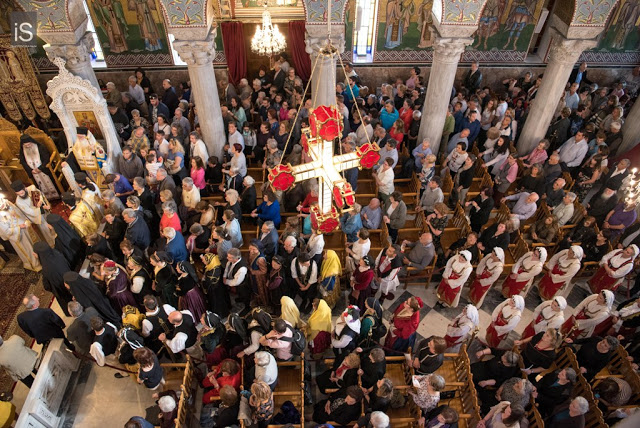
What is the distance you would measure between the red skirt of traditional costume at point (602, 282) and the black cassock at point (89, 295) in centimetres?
781

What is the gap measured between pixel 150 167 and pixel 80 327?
337 centimetres

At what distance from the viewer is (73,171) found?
29.9 ft

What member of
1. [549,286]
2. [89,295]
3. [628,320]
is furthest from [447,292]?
[89,295]

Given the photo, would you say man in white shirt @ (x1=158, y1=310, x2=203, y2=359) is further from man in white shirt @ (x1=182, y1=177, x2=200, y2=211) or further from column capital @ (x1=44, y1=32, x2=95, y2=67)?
column capital @ (x1=44, y1=32, x2=95, y2=67)

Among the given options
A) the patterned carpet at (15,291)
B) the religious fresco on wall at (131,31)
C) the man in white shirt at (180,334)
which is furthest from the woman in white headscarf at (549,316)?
the religious fresco on wall at (131,31)

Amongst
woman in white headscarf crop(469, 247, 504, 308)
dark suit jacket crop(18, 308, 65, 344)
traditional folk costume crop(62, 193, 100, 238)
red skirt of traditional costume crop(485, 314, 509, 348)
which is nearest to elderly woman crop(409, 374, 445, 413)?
red skirt of traditional costume crop(485, 314, 509, 348)

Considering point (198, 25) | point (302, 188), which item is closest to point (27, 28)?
point (198, 25)

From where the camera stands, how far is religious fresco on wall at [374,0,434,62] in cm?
1249

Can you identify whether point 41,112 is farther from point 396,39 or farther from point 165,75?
point 396,39

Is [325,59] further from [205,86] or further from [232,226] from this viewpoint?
[232,226]

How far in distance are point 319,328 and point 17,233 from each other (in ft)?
18.0

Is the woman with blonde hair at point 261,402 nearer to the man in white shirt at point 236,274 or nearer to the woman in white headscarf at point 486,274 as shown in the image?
the man in white shirt at point 236,274

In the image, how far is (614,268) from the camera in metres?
7.32

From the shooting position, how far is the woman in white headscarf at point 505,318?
6379 millimetres
